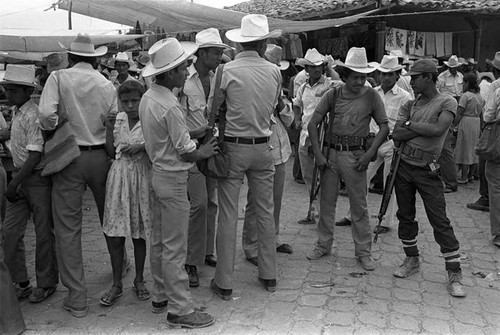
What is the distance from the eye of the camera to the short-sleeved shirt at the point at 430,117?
4.53 m

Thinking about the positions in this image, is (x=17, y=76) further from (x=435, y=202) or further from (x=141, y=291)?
(x=435, y=202)

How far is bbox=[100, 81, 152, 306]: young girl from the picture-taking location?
4211 mm

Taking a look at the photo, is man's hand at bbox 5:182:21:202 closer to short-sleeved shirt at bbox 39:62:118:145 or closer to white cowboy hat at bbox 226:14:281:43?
short-sleeved shirt at bbox 39:62:118:145

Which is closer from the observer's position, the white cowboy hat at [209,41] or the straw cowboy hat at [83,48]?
the straw cowboy hat at [83,48]

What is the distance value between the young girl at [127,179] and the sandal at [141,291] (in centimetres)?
20

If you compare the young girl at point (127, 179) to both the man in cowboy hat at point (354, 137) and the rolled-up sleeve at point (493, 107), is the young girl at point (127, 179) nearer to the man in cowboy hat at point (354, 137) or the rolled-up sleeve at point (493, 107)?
the man in cowboy hat at point (354, 137)

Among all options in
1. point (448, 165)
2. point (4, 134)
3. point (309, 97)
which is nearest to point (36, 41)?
point (4, 134)

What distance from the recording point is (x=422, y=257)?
5418mm

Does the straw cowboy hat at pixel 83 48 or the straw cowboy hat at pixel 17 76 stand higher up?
the straw cowboy hat at pixel 83 48

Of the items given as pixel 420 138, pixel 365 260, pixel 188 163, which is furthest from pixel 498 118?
pixel 188 163

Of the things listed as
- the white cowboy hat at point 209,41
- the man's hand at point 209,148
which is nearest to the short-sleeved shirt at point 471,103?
the white cowboy hat at point 209,41

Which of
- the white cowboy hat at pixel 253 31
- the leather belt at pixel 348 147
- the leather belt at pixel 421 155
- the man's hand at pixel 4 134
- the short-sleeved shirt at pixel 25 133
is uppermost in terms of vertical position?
the white cowboy hat at pixel 253 31

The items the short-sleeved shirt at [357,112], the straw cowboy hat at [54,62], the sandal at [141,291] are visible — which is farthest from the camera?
the straw cowboy hat at [54,62]

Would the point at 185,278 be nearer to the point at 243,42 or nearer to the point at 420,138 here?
the point at 243,42
